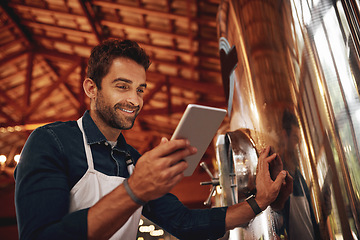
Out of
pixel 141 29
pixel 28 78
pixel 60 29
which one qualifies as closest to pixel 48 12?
pixel 60 29

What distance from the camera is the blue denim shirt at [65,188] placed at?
35.3 inches

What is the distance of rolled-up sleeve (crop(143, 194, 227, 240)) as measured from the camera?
4.45ft

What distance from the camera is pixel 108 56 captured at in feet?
4.55

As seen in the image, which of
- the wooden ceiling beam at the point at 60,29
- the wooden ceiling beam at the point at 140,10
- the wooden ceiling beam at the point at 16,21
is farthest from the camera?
the wooden ceiling beam at the point at 60,29

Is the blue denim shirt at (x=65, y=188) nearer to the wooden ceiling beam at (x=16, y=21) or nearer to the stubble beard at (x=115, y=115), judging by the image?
the stubble beard at (x=115, y=115)

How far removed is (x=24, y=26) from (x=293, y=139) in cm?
902

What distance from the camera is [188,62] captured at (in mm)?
7945

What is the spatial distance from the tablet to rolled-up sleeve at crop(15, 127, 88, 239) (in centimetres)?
36

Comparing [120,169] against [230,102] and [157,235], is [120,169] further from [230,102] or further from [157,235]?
[230,102]

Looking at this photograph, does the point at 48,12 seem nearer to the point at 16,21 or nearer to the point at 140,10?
the point at 16,21

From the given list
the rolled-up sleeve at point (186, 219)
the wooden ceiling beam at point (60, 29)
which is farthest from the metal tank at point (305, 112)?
the wooden ceiling beam at point (60, 29)

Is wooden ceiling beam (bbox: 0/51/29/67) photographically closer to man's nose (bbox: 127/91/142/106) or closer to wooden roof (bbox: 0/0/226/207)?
wooden roof (bbox: 0/0/226/207)

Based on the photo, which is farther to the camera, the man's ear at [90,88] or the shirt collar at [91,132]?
the man's ear at [90,88]

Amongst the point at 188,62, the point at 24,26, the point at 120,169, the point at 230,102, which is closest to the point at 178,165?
the point at 120,169
